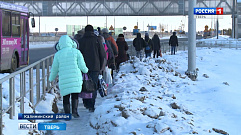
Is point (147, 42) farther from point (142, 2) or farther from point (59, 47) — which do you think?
point (142, 2)

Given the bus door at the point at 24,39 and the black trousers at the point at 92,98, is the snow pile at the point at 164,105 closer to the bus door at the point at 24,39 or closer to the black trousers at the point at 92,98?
the black trousers at the point at 92,98

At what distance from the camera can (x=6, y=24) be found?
18.3 m

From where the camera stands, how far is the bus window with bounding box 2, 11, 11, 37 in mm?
17969

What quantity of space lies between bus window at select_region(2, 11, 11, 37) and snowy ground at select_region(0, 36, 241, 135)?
4.88 m

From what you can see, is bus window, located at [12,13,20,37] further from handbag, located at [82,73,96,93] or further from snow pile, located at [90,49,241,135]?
handbag, located at [82,73,96,93]

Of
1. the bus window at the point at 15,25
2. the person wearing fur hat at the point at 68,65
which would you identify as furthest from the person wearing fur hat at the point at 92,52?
the bus window at the point at 15,25

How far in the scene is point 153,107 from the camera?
9164 mm

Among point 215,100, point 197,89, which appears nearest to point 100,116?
point 215,100

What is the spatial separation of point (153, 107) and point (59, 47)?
81.5 inches

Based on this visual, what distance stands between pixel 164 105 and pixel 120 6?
6182 cm

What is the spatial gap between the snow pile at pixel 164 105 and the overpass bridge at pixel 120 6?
52550 millimetres

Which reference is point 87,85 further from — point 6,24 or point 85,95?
point 6,24

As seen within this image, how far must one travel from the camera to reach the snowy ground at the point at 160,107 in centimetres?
769

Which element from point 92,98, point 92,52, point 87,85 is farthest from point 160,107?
point 92,52
